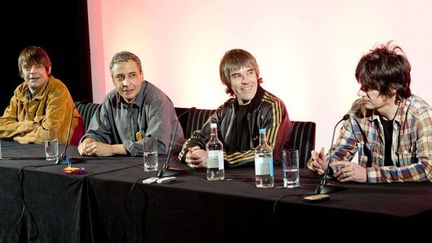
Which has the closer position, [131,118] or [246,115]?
[246,115]

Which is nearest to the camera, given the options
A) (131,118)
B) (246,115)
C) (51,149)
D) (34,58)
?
(246,115)

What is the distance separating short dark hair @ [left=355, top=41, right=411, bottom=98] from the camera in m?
2.62

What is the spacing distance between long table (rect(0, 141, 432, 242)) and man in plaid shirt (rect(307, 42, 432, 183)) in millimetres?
71

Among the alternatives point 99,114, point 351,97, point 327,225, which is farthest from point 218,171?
point 351,97

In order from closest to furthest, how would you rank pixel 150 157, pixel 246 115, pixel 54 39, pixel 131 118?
pixel 150 157 < pixel 246 115 < pixel 131 118 < pixel 54 39

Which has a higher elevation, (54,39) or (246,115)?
(54,39)

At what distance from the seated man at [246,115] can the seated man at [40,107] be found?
134 cm

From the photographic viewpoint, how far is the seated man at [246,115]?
10.4 ft

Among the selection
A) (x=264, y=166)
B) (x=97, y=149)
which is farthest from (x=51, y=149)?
(x=264, y=166)

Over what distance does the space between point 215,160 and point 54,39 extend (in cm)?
324

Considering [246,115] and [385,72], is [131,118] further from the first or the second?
[385,72]

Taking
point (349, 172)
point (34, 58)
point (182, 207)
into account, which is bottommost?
point (182, 207)

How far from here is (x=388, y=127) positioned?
2.75 metres

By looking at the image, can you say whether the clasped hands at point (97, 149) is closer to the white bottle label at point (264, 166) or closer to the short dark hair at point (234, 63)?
the short dark hair at point (234, 63)
